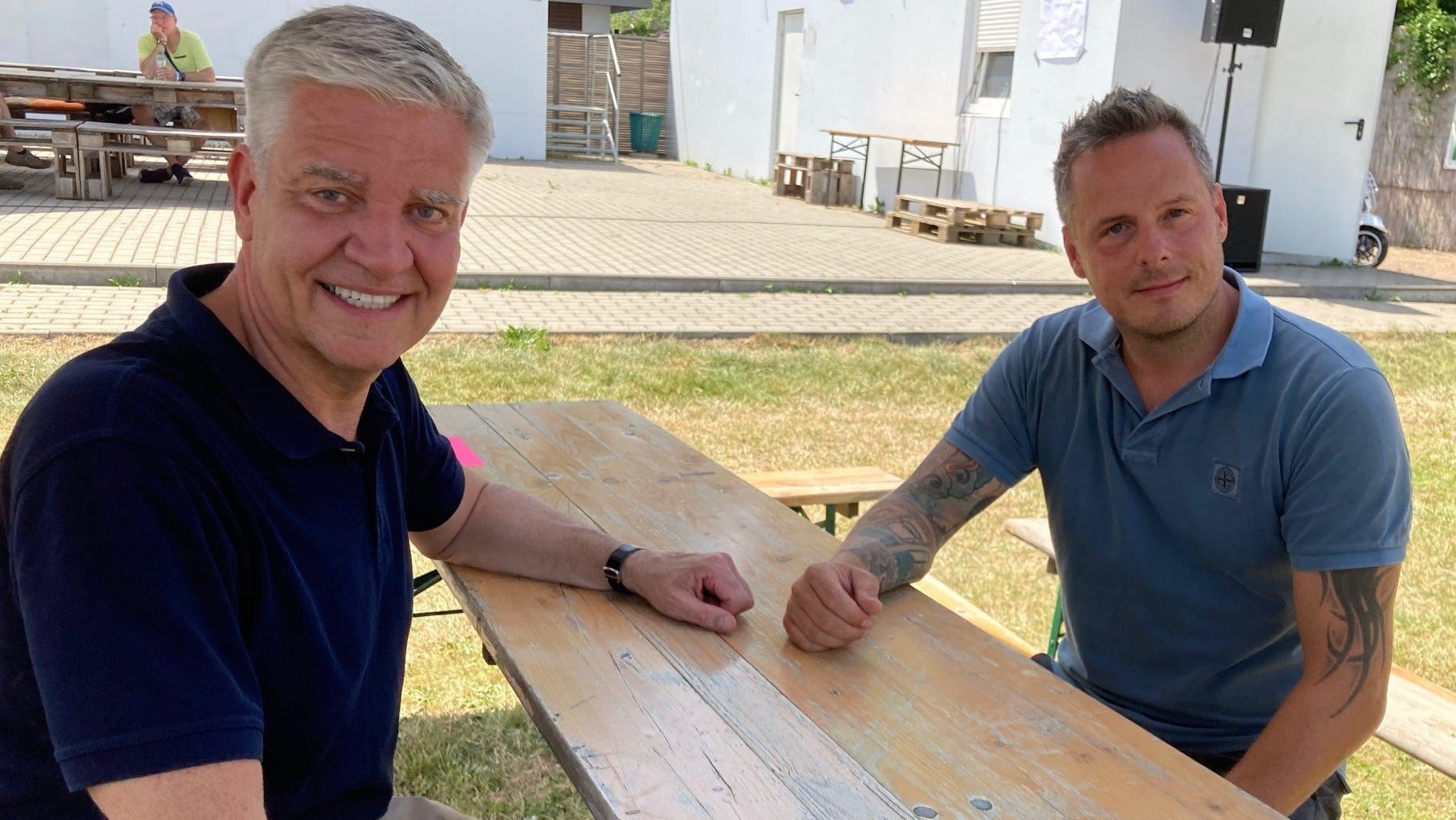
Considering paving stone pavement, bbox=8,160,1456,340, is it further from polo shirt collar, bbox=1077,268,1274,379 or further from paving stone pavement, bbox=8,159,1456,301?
polo shirt collar, bbox=1077,268,1274,379

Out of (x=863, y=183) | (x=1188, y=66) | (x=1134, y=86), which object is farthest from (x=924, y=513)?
(x=863, y=183)

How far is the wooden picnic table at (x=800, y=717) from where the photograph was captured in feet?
4.83

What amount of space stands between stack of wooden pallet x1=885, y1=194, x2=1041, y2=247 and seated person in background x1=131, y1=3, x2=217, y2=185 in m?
8.01

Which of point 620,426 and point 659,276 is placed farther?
point 659,276

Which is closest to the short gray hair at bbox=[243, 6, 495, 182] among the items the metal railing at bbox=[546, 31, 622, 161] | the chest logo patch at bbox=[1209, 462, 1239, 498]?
the chest logo patch at bbox=[1209, 462, 1239, 498]

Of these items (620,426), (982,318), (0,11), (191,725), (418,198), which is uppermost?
(0,11)

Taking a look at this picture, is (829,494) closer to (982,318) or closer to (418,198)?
(418,198)

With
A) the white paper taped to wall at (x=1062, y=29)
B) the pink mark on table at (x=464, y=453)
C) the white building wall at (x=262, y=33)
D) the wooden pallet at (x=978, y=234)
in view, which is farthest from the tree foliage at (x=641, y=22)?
the pink mark on table at (x=464, y=453)

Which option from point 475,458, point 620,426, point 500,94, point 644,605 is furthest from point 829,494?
point 500,94

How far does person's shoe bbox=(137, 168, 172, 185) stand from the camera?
13.7 meters

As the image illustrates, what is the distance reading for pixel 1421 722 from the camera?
2.38 m

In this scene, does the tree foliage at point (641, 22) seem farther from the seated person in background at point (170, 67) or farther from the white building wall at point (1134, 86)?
the seated person in background at point (170, 67)

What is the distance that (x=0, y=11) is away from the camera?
693 inches

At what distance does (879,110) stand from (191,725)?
15987 millimetres
